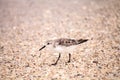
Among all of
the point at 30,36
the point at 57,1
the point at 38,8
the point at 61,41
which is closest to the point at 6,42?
the point at 30,36

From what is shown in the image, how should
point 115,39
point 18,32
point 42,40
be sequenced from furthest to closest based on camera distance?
1. point 18,32
2. point 42,40
3. point 115,39

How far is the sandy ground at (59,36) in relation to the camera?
17.0 feet

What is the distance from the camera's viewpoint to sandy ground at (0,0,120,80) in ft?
17.0

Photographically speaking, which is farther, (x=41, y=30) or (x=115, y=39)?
(x=41, y=30)

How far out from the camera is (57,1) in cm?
1177

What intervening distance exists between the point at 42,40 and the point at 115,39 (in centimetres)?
216

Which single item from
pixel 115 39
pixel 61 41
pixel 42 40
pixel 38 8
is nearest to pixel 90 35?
pixel 115 39

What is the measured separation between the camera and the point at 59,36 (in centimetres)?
738

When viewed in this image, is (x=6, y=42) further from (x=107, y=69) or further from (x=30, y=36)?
(x=107, y=69)

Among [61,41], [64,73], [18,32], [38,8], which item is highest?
[38,8]

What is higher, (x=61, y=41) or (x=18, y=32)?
(x=18, y=32)

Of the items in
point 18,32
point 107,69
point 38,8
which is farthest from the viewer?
point 38,8

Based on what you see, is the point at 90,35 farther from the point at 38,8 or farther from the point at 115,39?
the point at 38,8

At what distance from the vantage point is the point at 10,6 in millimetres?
11523
